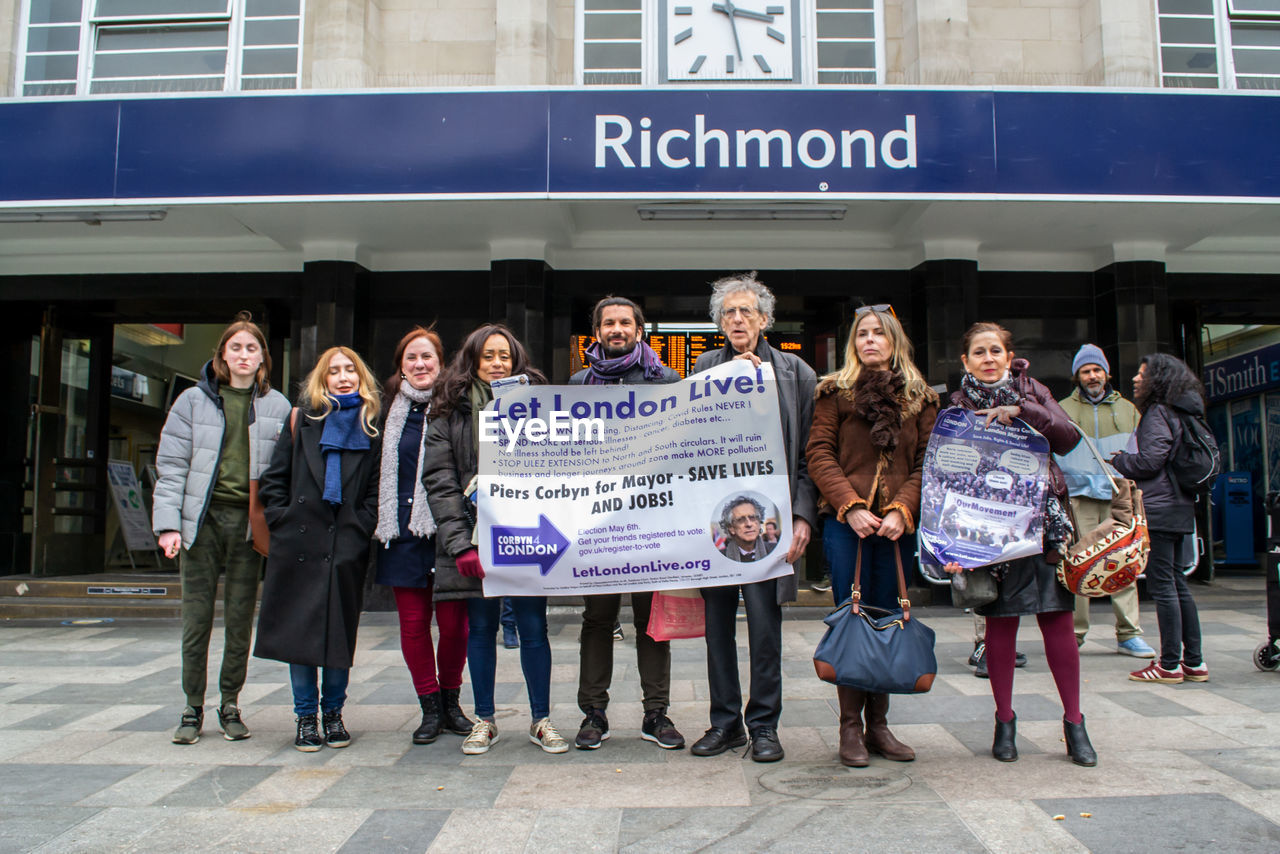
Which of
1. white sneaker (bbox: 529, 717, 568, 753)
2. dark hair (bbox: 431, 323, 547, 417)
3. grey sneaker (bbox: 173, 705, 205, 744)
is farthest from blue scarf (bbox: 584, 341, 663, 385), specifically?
grey sneaker (bbox: 173, 705, 205, 744)

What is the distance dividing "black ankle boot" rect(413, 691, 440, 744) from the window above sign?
19.9ft

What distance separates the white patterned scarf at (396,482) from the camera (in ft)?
13.5

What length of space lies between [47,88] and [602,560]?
8.46 metres

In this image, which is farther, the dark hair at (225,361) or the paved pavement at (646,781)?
the dark hair at (225,361)

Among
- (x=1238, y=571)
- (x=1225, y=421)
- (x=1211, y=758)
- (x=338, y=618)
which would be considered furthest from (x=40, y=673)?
(x=1225, y=421)

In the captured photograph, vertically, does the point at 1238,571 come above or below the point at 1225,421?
below

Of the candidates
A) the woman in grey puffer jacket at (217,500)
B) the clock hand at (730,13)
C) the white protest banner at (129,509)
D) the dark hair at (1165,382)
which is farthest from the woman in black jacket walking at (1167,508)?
the white protest banner at (129,509)

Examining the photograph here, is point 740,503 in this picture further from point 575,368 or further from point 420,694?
point 575,368

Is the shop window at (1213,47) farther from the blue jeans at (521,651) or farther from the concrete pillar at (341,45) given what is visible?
the blue jeans at (521,651)

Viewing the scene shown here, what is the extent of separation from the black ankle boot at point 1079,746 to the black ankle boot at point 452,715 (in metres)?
2.62

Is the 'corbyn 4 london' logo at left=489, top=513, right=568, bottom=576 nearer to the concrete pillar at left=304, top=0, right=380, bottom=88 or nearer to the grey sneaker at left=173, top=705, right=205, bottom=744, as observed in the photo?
the grey sneaker at left=173, top=705, right=205, bottom=744

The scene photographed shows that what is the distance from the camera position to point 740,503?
391cm

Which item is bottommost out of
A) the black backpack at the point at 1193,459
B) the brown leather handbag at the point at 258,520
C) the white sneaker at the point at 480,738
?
the white sneaker at the point at 480,738

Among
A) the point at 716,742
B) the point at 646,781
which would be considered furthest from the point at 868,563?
the point at 646,781
